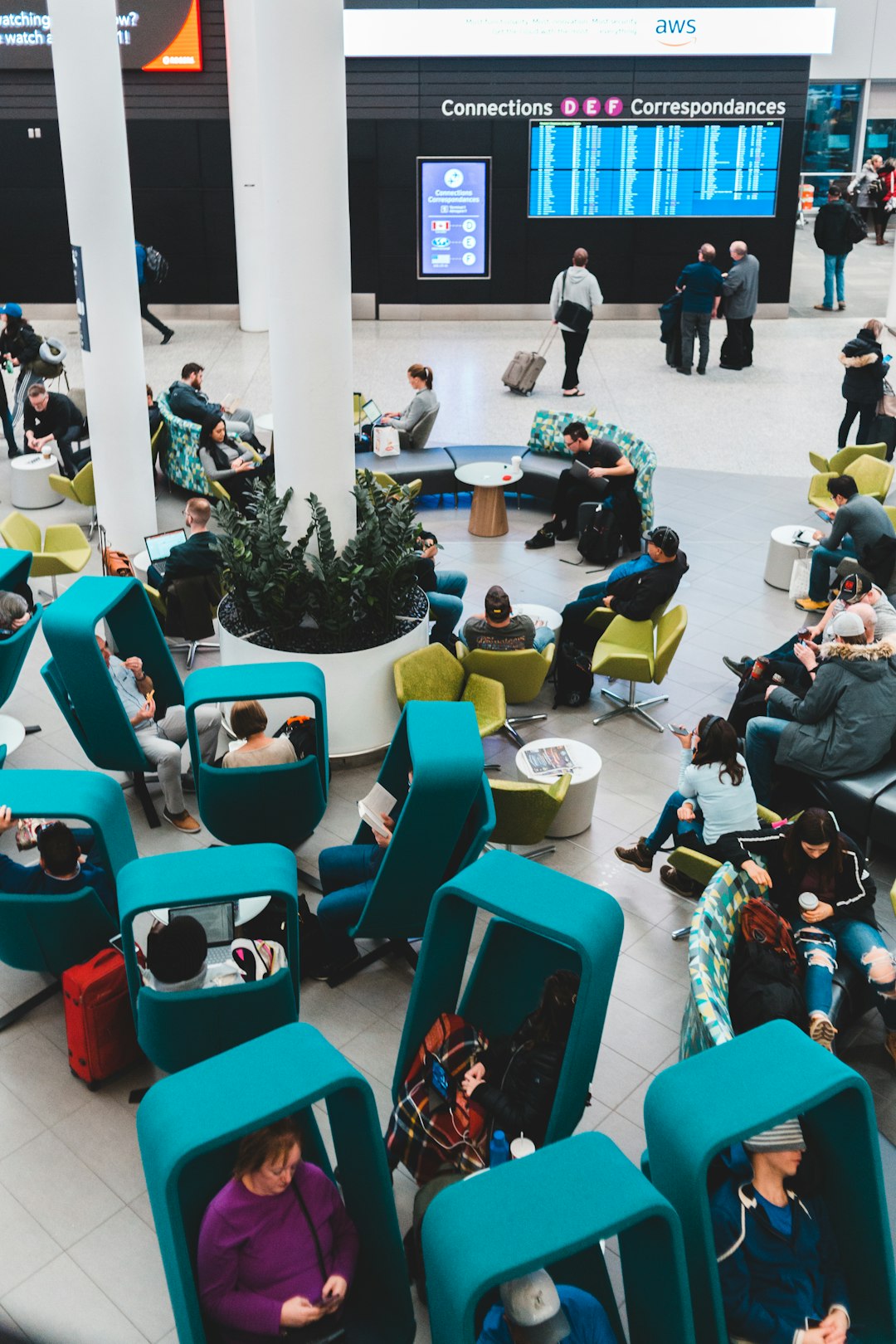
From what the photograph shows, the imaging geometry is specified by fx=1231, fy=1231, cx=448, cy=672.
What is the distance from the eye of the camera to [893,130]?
26.3 m

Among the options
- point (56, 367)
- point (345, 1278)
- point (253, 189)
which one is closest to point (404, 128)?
point (253, 189)

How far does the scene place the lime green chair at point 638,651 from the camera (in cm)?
748

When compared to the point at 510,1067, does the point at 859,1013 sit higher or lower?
lower

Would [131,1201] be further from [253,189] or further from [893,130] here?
[893,130]

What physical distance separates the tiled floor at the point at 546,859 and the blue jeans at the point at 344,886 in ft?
0.83

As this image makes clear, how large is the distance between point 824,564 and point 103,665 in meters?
5.37

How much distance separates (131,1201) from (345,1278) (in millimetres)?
1178

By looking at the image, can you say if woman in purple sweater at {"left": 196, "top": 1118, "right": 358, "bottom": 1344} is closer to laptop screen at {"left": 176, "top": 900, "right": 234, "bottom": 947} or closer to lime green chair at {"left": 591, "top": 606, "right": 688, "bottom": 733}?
laptop screen at {"left": 176, "top": 900, "right": 234, "bottom": 947}

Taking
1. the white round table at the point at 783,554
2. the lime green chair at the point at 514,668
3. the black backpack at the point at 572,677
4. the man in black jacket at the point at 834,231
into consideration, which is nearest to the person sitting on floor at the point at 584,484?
the white round table at the point at 783,554

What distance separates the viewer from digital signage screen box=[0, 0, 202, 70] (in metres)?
16.8

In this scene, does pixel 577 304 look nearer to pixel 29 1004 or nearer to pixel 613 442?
pixel 613 442

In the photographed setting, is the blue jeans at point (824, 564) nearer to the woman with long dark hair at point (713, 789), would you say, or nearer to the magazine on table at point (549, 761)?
the magazine on table at point (549, 761)

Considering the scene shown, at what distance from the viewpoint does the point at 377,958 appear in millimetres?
5719

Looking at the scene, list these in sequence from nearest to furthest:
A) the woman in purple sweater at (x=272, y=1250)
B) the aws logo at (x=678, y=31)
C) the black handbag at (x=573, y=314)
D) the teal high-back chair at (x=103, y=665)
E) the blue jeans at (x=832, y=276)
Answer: the woman in purple sweater at (x=272, y=1250)
the teal high-back chair at (x=103, y=665)
the black handbag at (x=573, y=314)
the aws logo at (x=678, y=31)
the blue jeans at (x=832, y=276)
